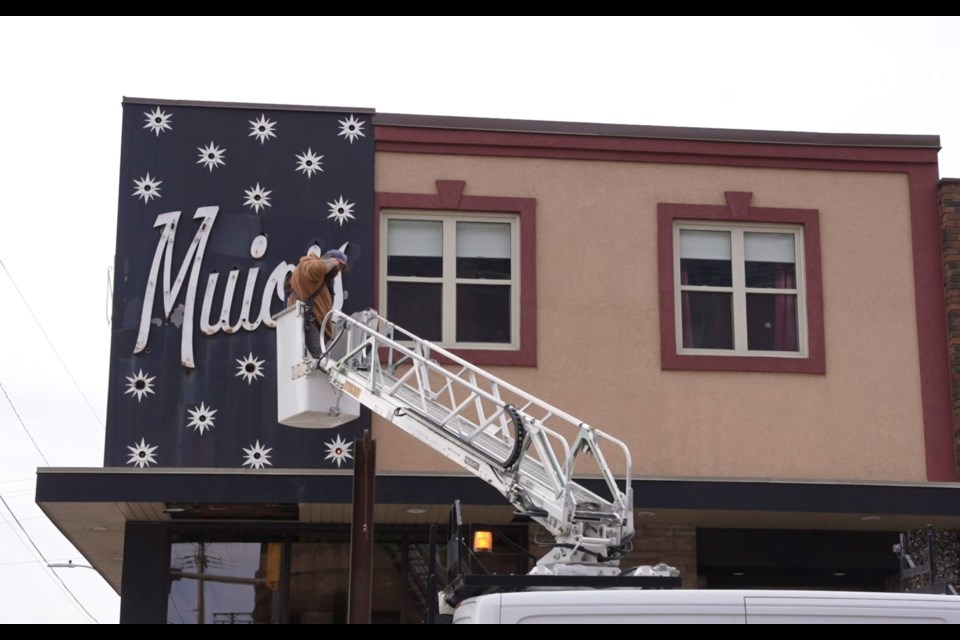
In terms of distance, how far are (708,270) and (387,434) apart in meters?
4.48

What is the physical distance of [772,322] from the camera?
54.7 ft

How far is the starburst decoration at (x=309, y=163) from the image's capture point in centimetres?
1647

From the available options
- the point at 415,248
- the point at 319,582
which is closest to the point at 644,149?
the point at 415,248

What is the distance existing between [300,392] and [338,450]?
5.62 ft

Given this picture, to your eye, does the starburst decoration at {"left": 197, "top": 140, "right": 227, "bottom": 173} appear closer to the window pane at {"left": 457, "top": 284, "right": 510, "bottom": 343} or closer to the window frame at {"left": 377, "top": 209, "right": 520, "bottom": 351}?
the window frame at {"left": 377, "top": 209, "right": 520, "bottom": 351}

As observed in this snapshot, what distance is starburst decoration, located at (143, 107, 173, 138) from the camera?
16.4 meters

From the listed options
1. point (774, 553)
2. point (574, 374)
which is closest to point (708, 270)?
point (574, 374)

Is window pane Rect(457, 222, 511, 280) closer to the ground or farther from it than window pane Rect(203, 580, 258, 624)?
farther from it

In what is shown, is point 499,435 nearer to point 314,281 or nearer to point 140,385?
point 314,281

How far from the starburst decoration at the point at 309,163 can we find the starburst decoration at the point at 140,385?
3.08 metres

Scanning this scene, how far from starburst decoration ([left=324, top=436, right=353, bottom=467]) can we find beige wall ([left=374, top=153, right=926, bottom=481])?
0.41m

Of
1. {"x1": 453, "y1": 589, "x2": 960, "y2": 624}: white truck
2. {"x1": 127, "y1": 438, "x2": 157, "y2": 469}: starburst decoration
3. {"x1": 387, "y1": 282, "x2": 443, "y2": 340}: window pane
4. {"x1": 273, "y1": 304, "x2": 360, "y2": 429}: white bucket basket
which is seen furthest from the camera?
{"x1": 387, "y1": 282, "x2": 443, "y2": 340}: window pane

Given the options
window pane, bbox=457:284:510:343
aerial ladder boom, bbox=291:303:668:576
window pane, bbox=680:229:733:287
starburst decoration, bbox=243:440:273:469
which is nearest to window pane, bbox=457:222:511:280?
window pane, bbox=457:284:510:343
